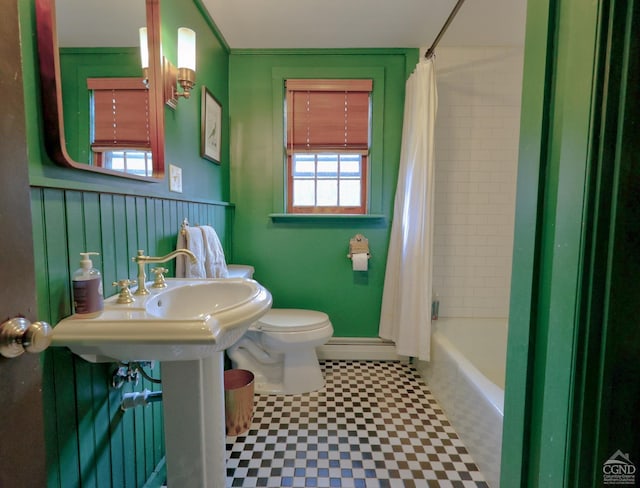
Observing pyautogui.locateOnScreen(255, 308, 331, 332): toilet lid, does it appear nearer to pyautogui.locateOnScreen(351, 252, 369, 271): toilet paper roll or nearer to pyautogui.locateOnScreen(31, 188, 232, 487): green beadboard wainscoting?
pyautogui.locateOnScreen(351, 252, 369, 271): toilet paper roll

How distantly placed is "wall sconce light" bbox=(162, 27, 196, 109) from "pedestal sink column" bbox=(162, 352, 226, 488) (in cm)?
109

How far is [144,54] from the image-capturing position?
3.87 ft

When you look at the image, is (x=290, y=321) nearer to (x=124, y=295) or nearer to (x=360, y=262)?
(x=360, y=262)

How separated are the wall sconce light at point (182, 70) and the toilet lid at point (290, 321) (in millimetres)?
1183

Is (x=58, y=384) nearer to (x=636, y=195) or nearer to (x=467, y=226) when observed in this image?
(x=636, y=195)

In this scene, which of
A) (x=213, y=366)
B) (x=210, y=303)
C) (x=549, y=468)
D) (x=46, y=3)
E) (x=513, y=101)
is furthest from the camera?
(x=513, y=101)

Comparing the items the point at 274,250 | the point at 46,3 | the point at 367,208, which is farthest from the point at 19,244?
the point at 367,208

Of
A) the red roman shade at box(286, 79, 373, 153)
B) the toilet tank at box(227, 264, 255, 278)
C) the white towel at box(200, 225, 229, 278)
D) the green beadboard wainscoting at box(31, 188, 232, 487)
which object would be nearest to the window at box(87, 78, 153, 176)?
the green beadboard wainscoting at box(31, 188, 232, 487)

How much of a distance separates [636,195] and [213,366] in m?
1.09

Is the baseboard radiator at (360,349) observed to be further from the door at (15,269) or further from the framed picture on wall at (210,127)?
the door at (15,269)

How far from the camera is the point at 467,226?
7.65ft

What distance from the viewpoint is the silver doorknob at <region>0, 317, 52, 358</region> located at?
1.59 ft

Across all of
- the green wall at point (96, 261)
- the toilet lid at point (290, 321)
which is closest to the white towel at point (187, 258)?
the green wall at point (96, 261)

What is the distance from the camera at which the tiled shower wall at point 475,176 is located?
225 cm
